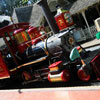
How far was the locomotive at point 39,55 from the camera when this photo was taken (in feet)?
17.4

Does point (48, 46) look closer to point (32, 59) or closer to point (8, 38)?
point (32, 59)

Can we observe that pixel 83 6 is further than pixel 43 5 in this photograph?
Yes

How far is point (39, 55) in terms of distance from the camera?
602 cm

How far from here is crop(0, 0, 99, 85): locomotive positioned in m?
5.29

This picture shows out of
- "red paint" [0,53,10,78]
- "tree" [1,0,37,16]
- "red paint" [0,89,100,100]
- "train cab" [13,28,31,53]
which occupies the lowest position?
"red paint" [0,89,100,100]

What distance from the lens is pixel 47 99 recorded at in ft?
13.8

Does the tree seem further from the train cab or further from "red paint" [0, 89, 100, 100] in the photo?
"red paint" [0, 89, 100, 100]

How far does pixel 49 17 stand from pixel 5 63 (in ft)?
9.19

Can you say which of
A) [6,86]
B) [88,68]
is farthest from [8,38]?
[88,68]

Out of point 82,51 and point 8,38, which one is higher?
point 8,38

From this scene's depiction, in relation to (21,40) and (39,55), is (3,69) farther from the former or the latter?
(39,55)

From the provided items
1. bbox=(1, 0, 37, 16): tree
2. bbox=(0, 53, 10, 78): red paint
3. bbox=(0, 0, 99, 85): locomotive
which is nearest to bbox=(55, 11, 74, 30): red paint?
bbox=(0, 0, 99, 85): locomotive

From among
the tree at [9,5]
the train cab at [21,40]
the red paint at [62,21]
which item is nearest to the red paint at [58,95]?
the train cab at [21,40]

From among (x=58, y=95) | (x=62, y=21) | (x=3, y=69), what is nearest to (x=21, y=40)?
(x=3, y=69)
